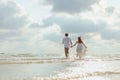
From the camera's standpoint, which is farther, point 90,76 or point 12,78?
point 90,76

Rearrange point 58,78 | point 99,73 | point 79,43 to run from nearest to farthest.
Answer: point 58,78, point 99,73, point 79,43

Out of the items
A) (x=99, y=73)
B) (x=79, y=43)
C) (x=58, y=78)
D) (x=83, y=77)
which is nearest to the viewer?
(x=58, y=78)

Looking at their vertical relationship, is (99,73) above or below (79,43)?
below

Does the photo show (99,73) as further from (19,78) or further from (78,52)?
(78,52)

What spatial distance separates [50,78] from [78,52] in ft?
46.6

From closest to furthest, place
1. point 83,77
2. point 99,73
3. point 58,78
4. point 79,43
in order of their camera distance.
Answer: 1. point 58,78
2. point 83,77
3. point 99,73
4. point 79,43

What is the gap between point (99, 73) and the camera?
12742 mm

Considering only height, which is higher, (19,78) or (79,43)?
(79,43)

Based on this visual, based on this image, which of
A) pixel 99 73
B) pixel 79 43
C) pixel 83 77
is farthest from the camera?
pixel 79 43

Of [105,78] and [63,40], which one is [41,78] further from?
[63,40]

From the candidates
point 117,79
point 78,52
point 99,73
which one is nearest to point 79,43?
point 78,52

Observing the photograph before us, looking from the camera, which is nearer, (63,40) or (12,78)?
(12,78)

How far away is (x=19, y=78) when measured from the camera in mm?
10961

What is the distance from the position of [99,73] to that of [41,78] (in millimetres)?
3049
